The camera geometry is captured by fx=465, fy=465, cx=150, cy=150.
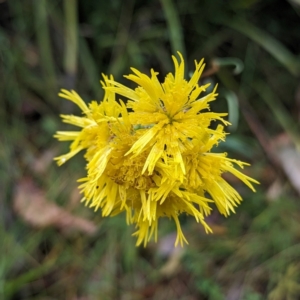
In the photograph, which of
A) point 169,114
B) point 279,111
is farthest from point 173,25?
point 169,114

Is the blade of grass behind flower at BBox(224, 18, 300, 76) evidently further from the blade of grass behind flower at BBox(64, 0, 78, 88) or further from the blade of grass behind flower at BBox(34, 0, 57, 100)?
the blade of grass behind flower at BBox(34, 0, 57, 100)

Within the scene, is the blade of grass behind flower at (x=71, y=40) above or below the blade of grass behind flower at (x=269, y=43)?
below

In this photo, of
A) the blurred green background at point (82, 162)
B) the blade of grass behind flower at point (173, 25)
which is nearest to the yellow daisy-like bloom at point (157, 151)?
the blurred green background at point (82, 162)

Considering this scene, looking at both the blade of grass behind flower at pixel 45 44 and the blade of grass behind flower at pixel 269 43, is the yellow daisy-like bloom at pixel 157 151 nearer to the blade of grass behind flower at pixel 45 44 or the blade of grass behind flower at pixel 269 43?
the blade of grass behind flower at pixel 269 43

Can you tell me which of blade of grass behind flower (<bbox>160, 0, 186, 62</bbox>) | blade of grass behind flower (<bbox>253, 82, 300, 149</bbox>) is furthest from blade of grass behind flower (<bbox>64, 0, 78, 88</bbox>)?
blade of grass behind flower (<bbox>253, 82, 300, 149</bbox>)

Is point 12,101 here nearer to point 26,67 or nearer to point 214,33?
point 26,67
